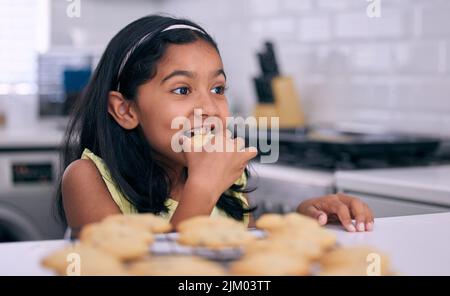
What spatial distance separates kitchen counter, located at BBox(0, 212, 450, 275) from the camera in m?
0.56

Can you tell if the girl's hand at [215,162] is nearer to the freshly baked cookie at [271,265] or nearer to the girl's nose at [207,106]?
the girl's nose at [207,106]

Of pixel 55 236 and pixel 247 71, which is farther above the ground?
pixel 247 71

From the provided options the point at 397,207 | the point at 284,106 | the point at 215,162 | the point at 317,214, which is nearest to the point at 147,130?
the point at 215,162

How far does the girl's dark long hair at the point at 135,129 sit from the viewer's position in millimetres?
1160

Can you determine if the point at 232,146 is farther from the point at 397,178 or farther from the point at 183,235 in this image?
the point at 397,178

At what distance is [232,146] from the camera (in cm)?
97

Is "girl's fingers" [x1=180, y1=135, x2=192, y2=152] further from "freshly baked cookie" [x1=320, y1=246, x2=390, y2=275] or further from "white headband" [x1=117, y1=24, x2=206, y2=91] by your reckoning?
"freshly baked cookie" [x1=320, y1=246, x2=390, y2=275]

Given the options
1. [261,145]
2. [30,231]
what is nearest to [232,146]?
[261,145]

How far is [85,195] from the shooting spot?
108 cm

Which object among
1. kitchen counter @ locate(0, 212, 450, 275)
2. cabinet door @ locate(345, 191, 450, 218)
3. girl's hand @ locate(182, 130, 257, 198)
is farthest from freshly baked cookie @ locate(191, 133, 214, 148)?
cabinet door @ locate(345, 191, 450, 218)

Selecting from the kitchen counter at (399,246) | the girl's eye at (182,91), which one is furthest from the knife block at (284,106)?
the kitchen counter at (399,246)

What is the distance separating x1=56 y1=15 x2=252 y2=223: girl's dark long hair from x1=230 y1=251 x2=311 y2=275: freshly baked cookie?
68cm

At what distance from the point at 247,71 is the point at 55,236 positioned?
1029 mm

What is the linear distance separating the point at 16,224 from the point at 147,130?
1.51m
